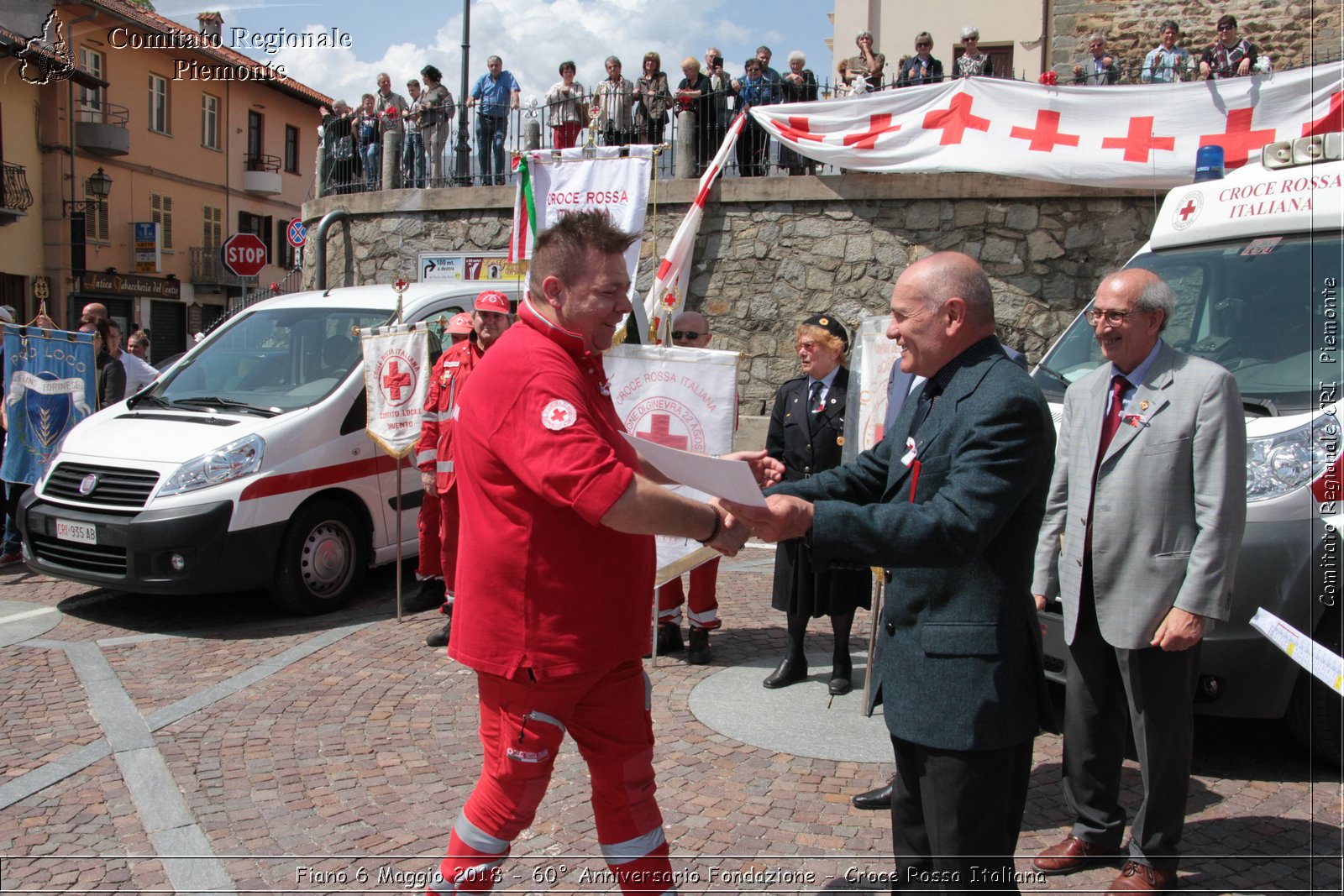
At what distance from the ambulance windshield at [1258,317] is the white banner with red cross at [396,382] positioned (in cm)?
395

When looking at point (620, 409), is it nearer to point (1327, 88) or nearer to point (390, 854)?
point (390, 854)

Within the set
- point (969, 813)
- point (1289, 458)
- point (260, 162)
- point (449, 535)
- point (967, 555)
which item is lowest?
point (449, 535)

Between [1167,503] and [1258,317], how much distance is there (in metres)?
2.09

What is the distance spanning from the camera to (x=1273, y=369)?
4688 mm

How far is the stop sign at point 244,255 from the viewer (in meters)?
15.8

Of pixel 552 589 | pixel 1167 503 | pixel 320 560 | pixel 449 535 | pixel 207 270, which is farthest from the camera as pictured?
pixel 207 270

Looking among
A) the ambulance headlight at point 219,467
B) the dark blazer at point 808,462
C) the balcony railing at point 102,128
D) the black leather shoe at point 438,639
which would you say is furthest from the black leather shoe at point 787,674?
the balcony railing at point 102,128

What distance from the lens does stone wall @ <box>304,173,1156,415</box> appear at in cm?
1168

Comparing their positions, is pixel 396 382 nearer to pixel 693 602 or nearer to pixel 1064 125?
pixel 693 602

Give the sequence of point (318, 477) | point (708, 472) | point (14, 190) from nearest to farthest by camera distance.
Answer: point (708, 472), point (318, 477), point (14, 190)

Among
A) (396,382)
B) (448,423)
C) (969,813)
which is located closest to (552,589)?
(969,813)

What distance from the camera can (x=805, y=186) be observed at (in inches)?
500

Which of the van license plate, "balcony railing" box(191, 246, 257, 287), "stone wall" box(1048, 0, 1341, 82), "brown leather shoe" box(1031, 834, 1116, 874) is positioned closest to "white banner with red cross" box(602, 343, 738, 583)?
"brown leather shoe" box(1031, 834, 1116, 874)

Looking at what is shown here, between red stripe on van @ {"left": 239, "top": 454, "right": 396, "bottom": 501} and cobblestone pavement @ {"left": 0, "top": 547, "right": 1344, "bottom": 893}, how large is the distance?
3.49 feet
